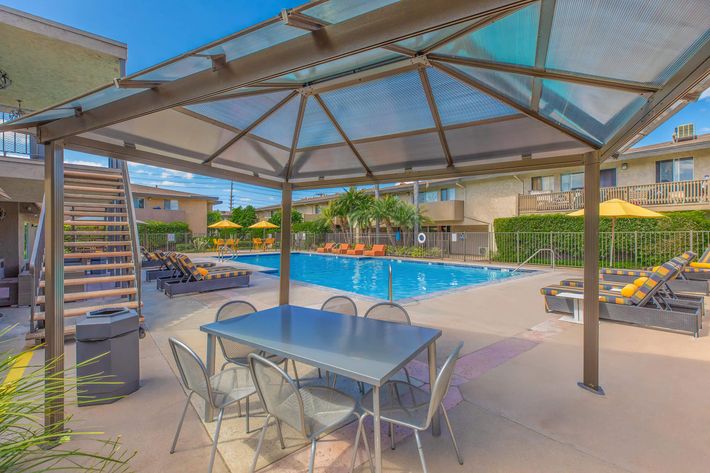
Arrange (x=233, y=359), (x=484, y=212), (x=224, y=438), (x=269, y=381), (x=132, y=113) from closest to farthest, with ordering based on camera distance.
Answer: (x=269, y=381)
(x=132, y=113)
(x=224, y=438)
(x=233, y=359)
(x=484, y=212)

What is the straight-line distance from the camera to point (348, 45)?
70.1 inches

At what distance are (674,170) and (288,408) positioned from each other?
20064mm

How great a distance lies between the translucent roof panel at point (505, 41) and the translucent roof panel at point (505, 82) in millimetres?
235

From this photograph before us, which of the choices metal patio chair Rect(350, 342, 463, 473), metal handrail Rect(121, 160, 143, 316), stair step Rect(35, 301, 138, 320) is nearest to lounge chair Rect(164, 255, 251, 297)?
metal handrail Rect(121, 160, 143, 316)

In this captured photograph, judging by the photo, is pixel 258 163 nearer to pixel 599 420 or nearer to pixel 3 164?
pixel 599 420

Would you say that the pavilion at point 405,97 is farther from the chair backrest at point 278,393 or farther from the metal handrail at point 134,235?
the metal handrail at point 134,235

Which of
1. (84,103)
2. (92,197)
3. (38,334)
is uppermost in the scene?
(84,103)

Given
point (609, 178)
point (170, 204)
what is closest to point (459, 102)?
point (609, 178)

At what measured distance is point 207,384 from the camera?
2.48m

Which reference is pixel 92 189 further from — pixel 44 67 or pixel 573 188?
pixel 573 188

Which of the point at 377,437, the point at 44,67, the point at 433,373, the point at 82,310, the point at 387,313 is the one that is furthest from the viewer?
the point at 44,67

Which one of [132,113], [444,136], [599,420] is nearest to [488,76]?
[444,136]

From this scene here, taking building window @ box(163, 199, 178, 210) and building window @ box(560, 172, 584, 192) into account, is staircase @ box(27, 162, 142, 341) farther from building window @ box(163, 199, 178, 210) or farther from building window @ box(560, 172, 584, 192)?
building window @ box(163, 199, 178, 210)

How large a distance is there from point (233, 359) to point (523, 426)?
295 cm
